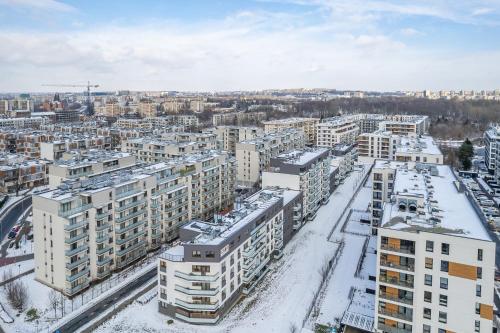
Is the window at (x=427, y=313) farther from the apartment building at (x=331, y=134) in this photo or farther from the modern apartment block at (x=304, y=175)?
the apartment building at (x=331, y=134)

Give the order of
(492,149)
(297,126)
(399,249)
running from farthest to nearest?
(297,126) < (492,149) < (399,249)

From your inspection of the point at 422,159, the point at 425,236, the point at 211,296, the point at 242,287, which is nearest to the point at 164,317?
the point at 211,296

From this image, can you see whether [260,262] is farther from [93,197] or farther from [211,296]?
[93,197]

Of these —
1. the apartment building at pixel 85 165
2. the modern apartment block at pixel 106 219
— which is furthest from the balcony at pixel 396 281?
the apartment building at pixel 85 165

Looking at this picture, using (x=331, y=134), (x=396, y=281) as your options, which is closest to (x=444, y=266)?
(x=396, y=281)

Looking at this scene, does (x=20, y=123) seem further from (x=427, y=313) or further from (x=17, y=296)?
(x=427, y=313)
